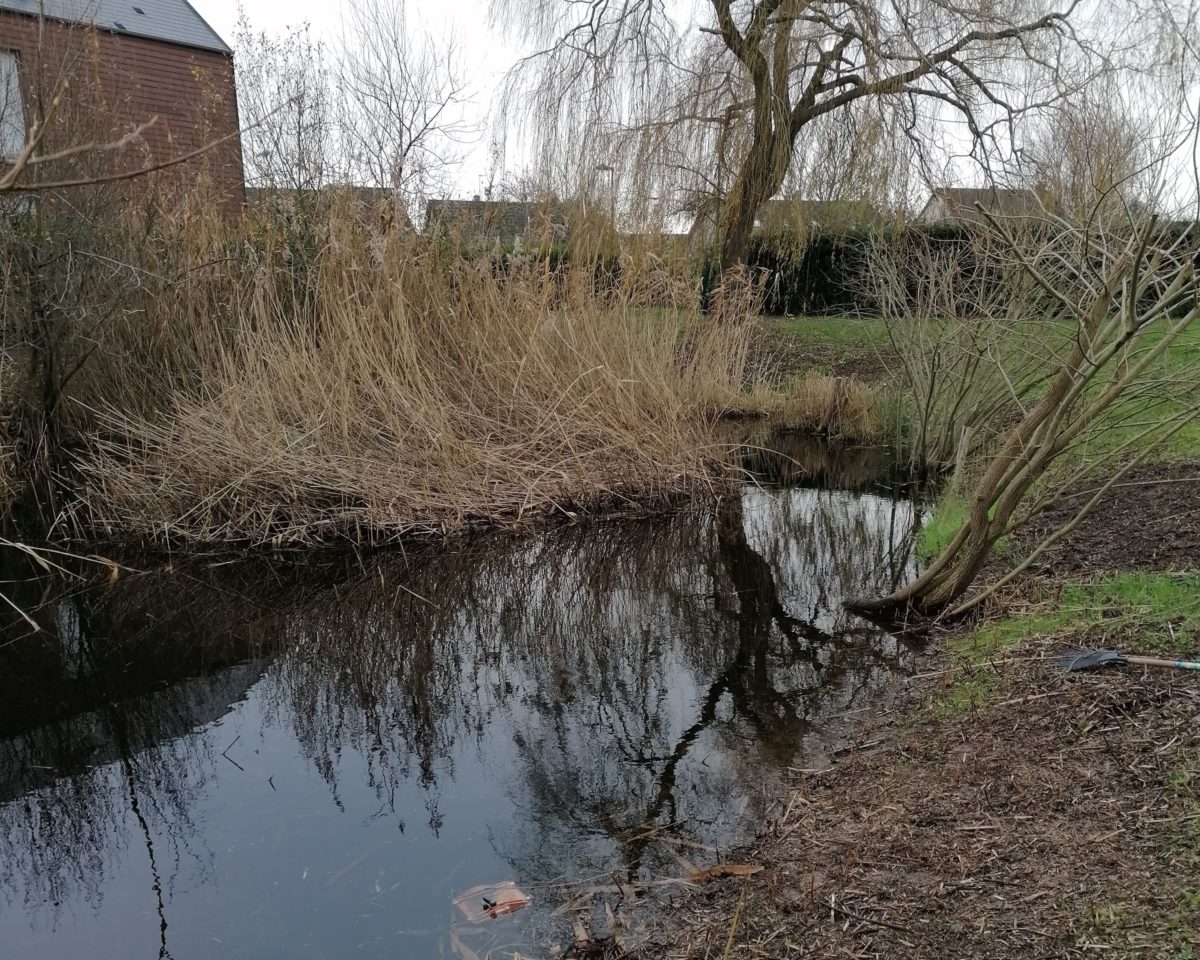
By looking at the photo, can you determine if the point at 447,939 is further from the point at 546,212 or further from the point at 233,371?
the point at 546,212

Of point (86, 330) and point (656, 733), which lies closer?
point (656, 733)

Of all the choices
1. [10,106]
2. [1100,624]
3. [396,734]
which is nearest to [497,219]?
[10,106]

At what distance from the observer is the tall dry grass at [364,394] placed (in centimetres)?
558

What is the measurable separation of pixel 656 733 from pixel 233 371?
3.93 metres

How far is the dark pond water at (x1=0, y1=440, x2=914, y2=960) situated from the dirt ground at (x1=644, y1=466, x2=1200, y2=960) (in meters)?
0.28

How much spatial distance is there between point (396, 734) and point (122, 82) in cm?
784

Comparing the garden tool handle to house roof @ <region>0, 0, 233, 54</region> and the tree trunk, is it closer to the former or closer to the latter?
the tree trunk

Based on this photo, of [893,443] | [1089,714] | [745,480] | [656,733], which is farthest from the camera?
[893,443]

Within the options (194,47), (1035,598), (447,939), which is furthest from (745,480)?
(194,47)

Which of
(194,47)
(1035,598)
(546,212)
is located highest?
(194,47)

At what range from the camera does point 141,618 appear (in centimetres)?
454

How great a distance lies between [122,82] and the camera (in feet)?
27.8

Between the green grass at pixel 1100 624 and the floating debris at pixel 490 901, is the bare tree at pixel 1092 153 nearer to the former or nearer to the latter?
the green grass at pixel 1100 624

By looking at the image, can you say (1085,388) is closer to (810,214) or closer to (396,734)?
(396,734)
